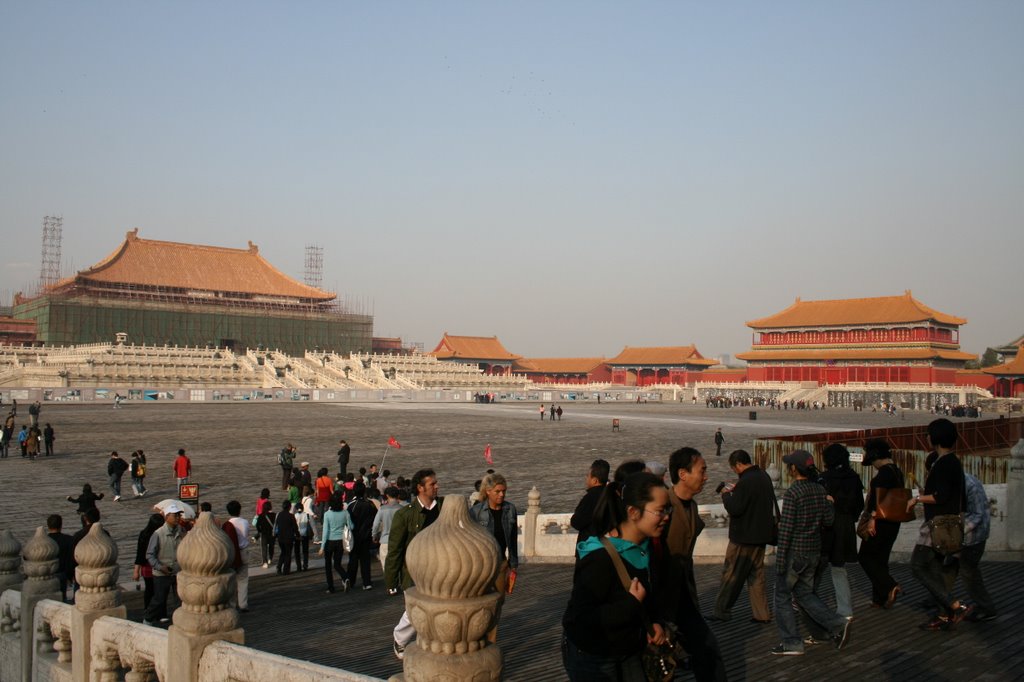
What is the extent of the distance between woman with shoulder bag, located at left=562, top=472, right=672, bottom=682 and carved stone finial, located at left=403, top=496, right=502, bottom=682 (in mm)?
506

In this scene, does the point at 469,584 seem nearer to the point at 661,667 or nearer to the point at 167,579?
the point at 661,667

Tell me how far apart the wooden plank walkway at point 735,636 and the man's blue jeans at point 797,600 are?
0.54 ft

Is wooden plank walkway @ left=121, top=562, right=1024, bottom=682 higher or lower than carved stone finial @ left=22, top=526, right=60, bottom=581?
lower

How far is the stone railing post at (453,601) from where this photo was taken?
3.00 m

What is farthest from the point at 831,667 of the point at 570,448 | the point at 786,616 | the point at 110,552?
the point at 570,448

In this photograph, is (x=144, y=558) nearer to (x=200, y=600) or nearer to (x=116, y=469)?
(x=200, y=600)

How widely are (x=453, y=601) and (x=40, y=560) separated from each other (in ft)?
16.8

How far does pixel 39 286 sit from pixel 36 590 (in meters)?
93.1

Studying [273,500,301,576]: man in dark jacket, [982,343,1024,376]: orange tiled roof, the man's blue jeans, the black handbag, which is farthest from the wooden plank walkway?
[982,343,1024,376]: orange tiled roof

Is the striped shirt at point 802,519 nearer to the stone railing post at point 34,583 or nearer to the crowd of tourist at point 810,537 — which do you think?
the crowd of tourist at point 810,537

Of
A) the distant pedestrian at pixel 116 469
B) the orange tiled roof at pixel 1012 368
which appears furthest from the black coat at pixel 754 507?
the orange tiled roof at pixel 1012 368

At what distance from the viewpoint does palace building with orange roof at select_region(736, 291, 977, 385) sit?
72812 mm

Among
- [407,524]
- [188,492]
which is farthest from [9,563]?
[188,492]

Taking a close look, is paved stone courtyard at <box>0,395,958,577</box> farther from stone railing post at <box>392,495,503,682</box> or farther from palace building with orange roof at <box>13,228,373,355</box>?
palace building with orange roof at <box>13,228,373,355</box>
